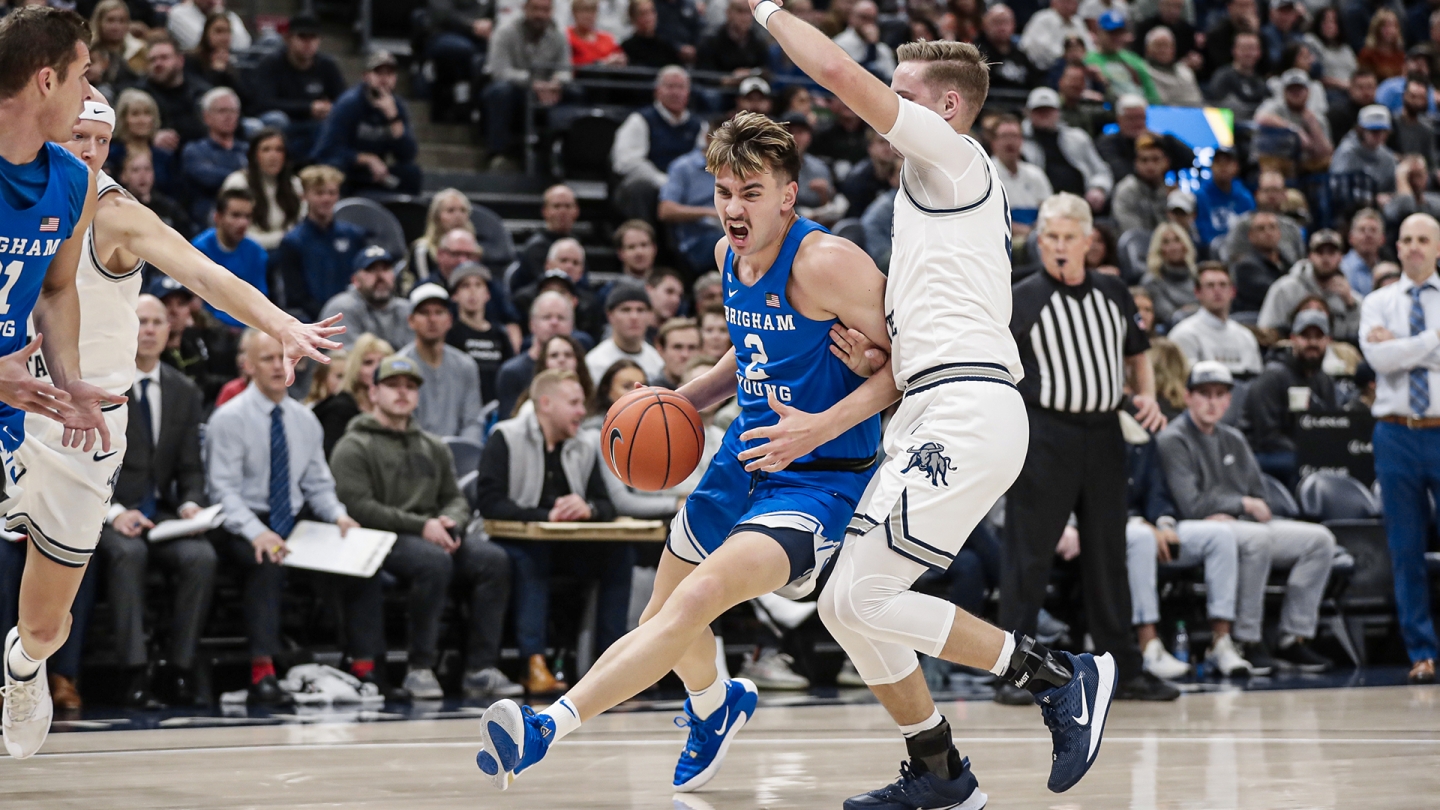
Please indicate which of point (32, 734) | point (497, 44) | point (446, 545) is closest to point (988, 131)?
point (497, 44)

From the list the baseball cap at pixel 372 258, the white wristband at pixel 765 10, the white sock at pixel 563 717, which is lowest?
the white sock at pixel 563 717

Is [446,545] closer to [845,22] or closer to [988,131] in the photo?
[988,131]

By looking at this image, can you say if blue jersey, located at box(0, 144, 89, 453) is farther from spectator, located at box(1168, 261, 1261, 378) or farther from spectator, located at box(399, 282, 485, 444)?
spectator, located at box(1168, 261, 1261, 378)

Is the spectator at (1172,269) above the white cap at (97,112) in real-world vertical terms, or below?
below

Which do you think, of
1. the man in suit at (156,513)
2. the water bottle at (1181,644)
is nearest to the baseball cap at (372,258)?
the man in suit at (156,513)

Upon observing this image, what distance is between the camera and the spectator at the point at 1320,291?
40.3ft

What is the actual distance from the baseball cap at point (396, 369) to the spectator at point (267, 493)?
0.41 meters

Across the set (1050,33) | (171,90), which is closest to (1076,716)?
(171,90)

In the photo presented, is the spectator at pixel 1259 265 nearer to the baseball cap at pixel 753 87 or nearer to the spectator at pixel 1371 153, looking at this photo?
the spectator at pixel 1371 153

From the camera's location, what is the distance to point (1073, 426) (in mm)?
7762

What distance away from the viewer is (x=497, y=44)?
1316cm

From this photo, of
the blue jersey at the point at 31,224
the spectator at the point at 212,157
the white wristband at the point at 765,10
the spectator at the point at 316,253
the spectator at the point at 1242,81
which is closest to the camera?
the white wristband at the point at 765,10

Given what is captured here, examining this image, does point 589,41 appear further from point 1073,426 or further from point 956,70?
point 956,70

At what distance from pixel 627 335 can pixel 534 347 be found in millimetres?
555
